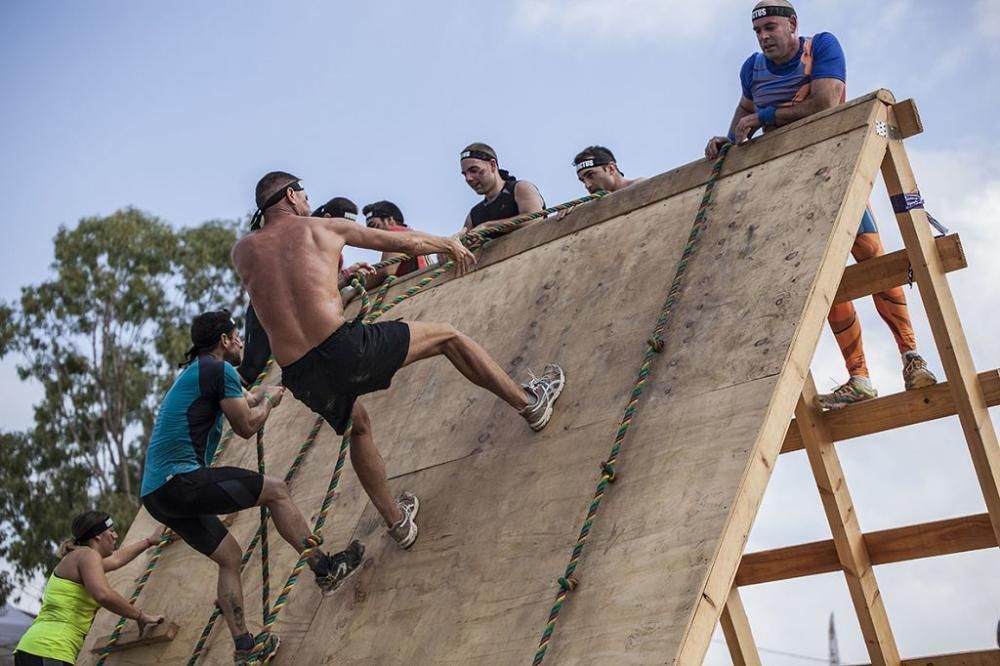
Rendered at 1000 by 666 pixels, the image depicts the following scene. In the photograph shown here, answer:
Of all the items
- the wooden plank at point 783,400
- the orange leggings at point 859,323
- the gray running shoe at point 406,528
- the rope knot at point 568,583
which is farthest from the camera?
the orange leggings at point 859,323

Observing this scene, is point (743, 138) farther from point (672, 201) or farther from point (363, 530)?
point (363, 530)

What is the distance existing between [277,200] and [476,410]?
134cm

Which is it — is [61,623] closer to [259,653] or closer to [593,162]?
[259,653]

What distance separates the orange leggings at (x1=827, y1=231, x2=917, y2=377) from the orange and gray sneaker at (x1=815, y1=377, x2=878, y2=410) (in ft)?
0.15

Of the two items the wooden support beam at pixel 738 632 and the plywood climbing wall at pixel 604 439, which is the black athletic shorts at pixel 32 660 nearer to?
the plywood climbing wall at pixel 604 439

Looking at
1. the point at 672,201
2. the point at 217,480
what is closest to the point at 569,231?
the point at 672,201

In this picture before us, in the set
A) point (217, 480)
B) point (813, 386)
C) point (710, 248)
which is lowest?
point (217, 480)

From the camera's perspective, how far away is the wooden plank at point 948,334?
17.0 feet

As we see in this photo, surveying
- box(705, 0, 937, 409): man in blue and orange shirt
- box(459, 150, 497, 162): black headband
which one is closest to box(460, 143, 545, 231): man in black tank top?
box(459, 150, 497, 162): black headband

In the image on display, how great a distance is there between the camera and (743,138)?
218 inches

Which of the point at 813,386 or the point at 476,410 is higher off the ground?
the point at 813,386

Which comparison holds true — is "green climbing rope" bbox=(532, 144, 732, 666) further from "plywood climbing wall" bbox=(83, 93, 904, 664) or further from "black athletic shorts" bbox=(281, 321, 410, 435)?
"black athletic shorts" bbox=(281, 321, 410, 435)

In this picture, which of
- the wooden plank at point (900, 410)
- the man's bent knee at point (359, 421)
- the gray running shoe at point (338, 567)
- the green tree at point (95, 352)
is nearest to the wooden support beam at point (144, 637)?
the gray running shoe at point (338, 567)

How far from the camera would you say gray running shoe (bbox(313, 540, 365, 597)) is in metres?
5.20
